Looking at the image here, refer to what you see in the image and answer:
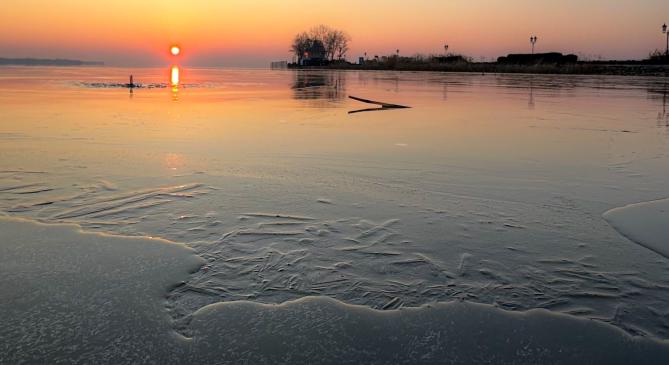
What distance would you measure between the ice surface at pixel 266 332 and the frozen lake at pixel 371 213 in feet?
0.14

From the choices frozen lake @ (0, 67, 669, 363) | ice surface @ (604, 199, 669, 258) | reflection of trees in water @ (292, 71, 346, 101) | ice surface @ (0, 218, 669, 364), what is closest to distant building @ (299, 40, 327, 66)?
reflection of trees in water @ (292, 71, 346, 101)

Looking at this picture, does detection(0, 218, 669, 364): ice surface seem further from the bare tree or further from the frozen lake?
the bare tree

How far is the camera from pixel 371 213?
4.87 meters

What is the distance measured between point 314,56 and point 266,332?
124808 millimetres

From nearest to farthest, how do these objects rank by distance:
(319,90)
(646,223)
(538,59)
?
(646,223) < (319,90) < (538,59)

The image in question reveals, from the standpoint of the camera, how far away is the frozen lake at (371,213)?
10.3ft

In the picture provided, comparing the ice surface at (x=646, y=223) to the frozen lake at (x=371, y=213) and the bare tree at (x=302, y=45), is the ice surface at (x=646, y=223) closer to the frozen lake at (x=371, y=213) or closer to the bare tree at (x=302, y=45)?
the frozen lake at (x=371, y=213)

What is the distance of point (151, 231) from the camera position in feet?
13.9

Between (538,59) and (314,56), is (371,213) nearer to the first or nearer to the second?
(538,59)

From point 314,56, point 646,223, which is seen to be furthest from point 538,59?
point 646,223

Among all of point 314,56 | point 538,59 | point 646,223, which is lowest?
point 646,223

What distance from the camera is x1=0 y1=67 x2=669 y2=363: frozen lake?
3131mm

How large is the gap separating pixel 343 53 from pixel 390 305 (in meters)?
131

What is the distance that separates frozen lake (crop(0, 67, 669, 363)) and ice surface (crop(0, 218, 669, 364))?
4 cm
